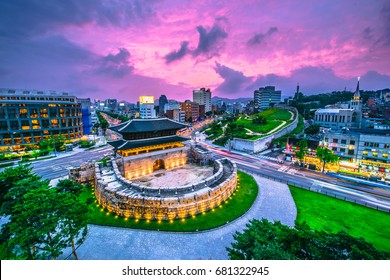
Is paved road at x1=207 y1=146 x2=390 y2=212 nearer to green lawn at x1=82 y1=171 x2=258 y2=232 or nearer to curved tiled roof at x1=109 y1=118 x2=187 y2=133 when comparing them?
green lawn at x1=82 y1=171 x2=258 y2=232

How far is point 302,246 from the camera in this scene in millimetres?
11508

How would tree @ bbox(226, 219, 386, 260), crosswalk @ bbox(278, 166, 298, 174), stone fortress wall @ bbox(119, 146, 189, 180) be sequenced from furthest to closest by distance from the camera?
crosswalk @ bbox(278, 166, 298, 174), stone fortress wall @ bbox(119, 146, 189, 180), tree @ bbox(226, 219, 386, 260)

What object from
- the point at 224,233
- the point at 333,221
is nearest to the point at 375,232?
the point at 333,221

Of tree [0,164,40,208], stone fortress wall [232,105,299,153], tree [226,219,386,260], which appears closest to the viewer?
tree [226,219,386,260]

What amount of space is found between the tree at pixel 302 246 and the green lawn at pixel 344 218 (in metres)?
12.9

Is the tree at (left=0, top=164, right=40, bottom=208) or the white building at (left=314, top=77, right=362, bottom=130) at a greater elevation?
the white building at (left=314, top=77, right=362, bottom=130)

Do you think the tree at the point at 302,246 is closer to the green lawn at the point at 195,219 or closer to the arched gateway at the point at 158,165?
the green lawn at the point at 195,219

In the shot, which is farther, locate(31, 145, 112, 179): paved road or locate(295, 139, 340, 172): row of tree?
locate(31, 145, 112, 179): paved road

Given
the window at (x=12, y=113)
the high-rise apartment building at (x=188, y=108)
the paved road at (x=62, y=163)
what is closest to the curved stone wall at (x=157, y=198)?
the paved road at (x=62, y=163)

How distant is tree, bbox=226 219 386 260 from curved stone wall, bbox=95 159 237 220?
12.7 m

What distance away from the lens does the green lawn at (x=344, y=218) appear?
2141 cm

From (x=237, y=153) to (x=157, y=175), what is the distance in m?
29.9

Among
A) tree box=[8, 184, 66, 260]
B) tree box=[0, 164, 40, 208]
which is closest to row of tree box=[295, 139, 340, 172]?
tree box=[8, 184, 66, 260]

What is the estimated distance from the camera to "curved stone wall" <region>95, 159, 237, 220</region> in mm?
23703
